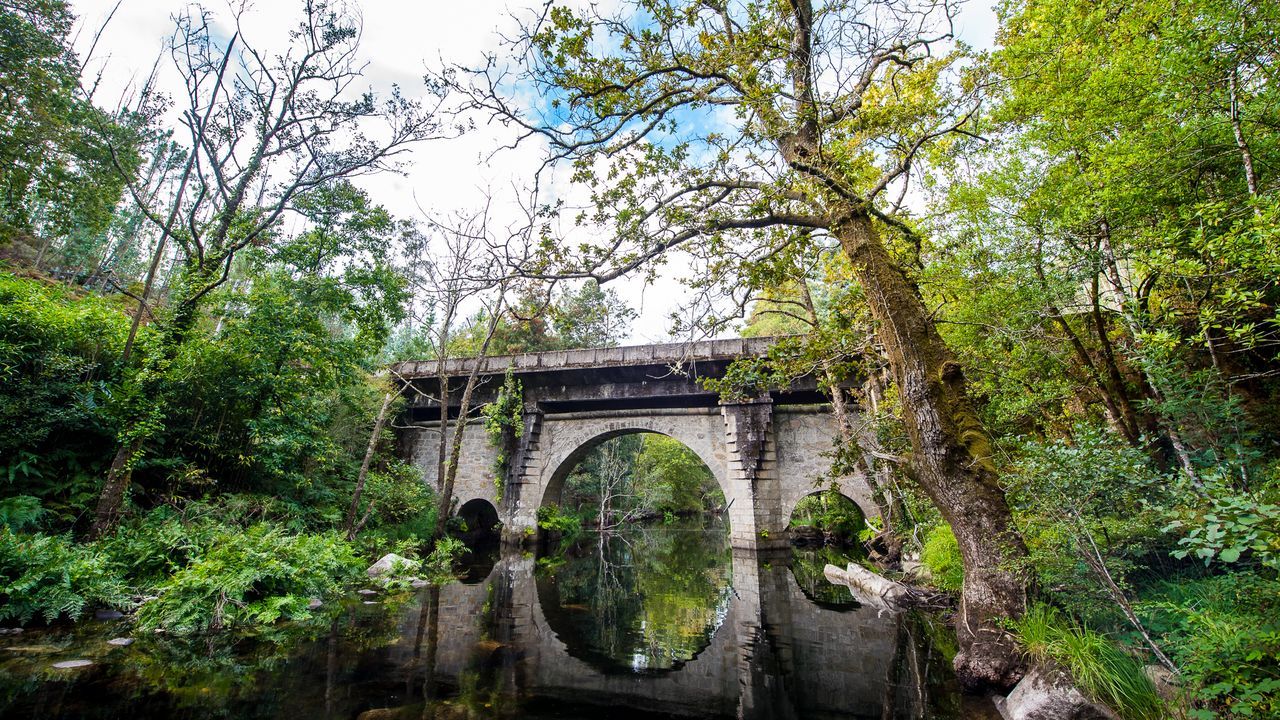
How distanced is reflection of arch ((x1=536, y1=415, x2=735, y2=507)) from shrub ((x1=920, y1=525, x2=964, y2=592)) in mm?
6280

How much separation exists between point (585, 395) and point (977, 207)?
1089 cm

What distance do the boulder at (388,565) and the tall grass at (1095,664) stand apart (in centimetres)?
920

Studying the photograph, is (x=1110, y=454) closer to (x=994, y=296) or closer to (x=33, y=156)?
(x=994, y=296)

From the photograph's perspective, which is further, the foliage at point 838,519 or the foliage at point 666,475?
the foliage at point 666,475

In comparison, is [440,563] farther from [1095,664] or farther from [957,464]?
[1095,664]

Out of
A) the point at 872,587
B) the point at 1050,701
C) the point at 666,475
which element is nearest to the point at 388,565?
the point at 872,587

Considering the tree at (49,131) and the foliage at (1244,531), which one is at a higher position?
the tree at (49,131)

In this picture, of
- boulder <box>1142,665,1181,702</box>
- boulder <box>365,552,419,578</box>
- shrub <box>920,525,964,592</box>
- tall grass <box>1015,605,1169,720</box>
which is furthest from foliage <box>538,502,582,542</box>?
boulder <box>1142,665,1181,702</box>

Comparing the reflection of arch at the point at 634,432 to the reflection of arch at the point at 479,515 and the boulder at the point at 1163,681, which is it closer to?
the reflection of arch at the point at 479,515

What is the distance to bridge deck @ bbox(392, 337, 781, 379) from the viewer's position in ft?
42.9

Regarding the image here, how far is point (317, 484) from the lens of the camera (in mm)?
11125

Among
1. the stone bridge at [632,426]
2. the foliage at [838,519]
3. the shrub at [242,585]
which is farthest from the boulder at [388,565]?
the foliage at [838,519]

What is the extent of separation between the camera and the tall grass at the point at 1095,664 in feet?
10.0

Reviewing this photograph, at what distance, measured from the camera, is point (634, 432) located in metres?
15.3
